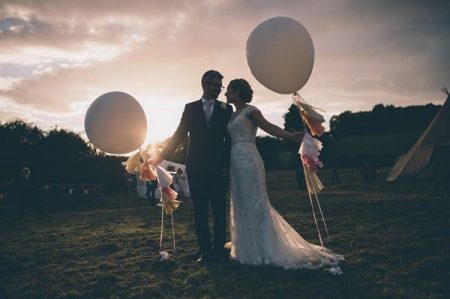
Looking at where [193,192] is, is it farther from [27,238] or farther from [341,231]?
[27,238]

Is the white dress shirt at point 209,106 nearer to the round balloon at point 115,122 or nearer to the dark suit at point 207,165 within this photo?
the dark suit at point 207,165

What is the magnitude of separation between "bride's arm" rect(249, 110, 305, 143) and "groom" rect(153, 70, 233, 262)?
1.45 feet

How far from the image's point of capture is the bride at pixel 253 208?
173 inches

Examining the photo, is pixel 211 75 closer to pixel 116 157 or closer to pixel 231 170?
pixel 231 170

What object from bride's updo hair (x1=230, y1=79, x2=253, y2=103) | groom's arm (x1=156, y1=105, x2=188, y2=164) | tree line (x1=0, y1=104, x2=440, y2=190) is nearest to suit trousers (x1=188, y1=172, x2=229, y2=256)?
groom's arm (x1=156, y1=105, x2=188, y2=164)

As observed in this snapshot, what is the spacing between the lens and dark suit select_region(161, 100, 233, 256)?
482 cm

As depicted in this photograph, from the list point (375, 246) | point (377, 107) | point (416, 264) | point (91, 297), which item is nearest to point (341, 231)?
point (375, 246)

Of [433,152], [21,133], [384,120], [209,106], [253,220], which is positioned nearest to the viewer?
[253,220]

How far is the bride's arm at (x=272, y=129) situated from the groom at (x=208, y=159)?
1.45 feet

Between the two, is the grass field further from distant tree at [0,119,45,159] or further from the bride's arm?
distant tree at [0,119,45,159]

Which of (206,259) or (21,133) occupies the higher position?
(21,133)

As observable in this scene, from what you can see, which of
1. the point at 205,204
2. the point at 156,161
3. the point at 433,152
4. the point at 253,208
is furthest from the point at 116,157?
the point at 253,208

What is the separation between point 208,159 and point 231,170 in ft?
1.14

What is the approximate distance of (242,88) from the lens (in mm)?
4820
